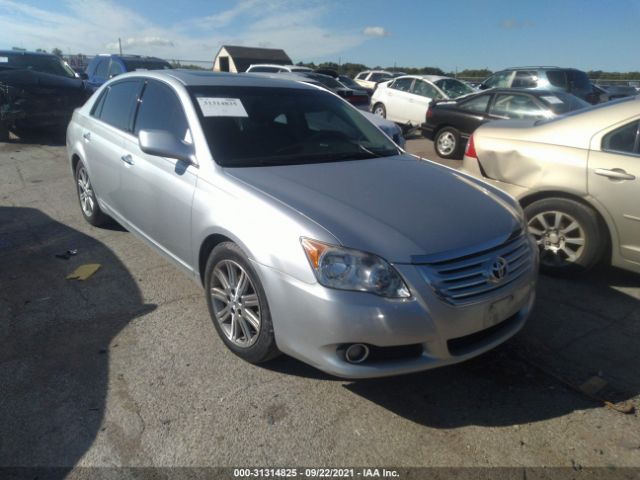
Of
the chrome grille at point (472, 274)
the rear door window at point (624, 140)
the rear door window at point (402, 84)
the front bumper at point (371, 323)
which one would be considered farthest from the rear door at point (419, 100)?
the front bumper at point (371, 323)

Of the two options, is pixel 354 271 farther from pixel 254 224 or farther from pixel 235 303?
pixel 235 303

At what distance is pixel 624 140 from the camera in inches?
150

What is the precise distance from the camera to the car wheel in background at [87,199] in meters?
4.90

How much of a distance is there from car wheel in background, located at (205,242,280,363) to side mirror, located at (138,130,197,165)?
66 cm

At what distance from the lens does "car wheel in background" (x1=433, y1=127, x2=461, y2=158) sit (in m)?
9.61

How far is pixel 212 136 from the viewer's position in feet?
10.4

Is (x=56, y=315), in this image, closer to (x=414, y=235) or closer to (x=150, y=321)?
(x=150, y=321)

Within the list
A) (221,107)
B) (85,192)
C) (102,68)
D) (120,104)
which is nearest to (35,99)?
(102,68)

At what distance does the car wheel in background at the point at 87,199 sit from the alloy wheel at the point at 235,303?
2.49 meters

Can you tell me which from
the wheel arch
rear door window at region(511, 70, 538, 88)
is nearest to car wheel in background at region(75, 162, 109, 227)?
the wheel arch

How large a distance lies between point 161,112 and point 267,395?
7.33ft

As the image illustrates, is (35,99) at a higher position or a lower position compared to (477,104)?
lower

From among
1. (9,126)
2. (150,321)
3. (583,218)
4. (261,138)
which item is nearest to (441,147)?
(583,218)

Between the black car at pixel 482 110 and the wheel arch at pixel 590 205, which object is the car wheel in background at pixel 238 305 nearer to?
the wheel arch at pixel 590 205
